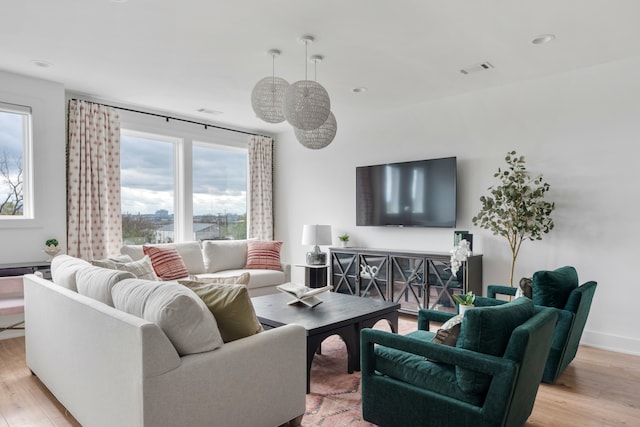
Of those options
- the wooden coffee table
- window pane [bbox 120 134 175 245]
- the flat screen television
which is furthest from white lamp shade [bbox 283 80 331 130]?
window pane [bbox 120 134 175 245]

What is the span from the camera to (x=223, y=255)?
5.28 m

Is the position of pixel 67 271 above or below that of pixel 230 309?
above

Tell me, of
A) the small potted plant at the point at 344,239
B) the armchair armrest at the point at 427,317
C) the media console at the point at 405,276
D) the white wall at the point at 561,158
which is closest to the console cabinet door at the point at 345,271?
the media console at the point at 405,276

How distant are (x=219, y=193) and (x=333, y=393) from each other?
4137 millimetres

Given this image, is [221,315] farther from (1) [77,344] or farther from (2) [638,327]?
(2) [638,327]

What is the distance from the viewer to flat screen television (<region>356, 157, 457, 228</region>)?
470 cm

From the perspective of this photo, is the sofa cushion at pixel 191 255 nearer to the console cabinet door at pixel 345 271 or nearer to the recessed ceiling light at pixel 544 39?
the console cabinet door at pixel 345 271

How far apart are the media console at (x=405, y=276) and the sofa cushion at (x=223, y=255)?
121 centimetres

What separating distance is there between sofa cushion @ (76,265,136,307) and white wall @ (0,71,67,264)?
2221 mm

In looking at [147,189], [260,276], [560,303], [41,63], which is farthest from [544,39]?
[147,189]

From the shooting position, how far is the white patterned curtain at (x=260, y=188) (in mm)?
6477

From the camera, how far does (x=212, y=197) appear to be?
614 cm

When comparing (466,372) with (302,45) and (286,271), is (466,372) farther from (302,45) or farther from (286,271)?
(286,271)

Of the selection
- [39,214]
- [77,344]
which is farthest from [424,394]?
[39,214]
